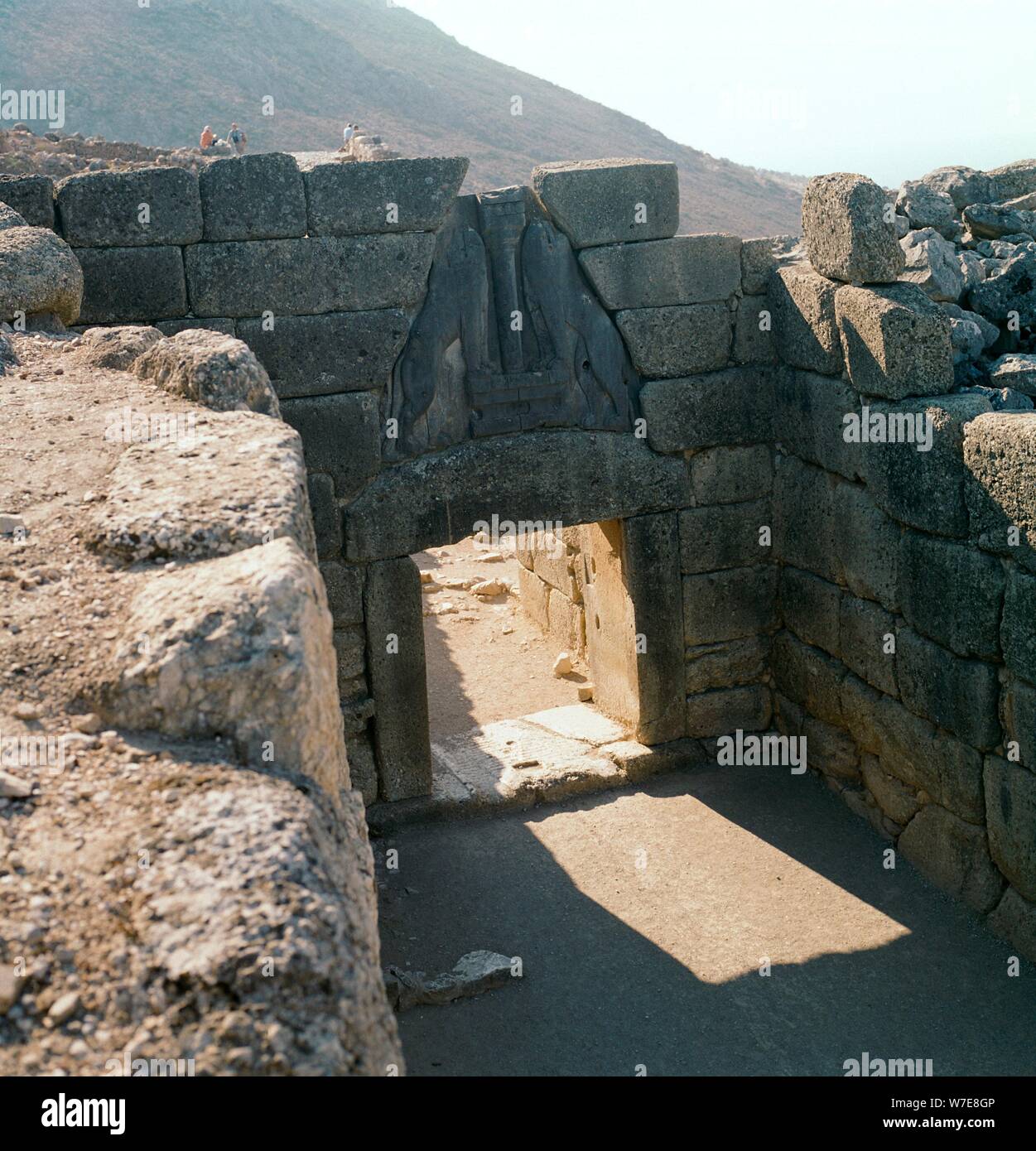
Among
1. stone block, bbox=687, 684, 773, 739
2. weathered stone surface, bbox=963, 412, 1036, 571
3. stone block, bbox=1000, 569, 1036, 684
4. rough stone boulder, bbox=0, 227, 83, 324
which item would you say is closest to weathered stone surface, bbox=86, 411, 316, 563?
rough stone boulder, bbox=0, 227, 83, 324

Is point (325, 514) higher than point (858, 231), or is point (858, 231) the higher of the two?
point (858, 231)

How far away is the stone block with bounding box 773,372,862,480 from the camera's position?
23.1ft

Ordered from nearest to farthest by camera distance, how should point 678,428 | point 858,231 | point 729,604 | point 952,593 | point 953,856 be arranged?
point 952,593, point 953,856, point 858,231, point 678,428, point 729,604

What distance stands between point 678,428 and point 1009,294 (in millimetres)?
2071

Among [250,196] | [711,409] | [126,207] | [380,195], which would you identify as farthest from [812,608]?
[126,207]

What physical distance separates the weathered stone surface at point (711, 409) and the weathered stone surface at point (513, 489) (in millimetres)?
155

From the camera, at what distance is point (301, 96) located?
111 feet

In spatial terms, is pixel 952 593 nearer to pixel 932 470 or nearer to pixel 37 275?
pixel 932 470

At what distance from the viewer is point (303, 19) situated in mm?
40156

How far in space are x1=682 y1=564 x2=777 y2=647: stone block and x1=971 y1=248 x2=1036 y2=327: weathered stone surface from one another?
2.02 metres

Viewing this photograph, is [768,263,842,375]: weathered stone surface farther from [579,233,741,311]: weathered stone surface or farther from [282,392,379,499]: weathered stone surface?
[282,392,379,499]: weathered stone surface

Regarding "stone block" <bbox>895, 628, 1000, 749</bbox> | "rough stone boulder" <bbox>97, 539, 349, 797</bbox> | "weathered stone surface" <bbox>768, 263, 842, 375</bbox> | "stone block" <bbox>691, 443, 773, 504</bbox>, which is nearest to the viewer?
"rough stone boulder" <bbox>97, 539, 349, 797</bbox>

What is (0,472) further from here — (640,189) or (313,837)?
(640,189)

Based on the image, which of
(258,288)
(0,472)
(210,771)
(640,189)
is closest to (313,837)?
(210,771)
